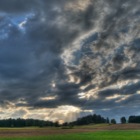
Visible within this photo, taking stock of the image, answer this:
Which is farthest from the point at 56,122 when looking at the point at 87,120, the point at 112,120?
the point at 112,120

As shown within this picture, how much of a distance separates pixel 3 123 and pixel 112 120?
6763 centimetres

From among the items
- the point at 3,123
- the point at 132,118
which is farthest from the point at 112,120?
the point at 3,123

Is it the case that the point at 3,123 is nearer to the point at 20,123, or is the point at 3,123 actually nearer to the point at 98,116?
the point at 20,123

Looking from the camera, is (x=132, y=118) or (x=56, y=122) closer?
(x=56, y=122)

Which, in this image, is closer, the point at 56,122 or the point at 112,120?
the point at 56,122

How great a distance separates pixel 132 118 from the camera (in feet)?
576

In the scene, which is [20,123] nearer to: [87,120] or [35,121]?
[35,121]

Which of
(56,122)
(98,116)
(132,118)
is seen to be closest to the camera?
(56,122)

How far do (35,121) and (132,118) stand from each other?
2335 inches

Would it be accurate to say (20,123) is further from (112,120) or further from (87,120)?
(112,120)

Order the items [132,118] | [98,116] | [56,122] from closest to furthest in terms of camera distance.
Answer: [56,122] → [132,118] → [98,116]

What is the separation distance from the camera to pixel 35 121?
604 ft

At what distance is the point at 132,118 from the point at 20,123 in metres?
68.5

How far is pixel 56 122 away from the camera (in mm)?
137125
